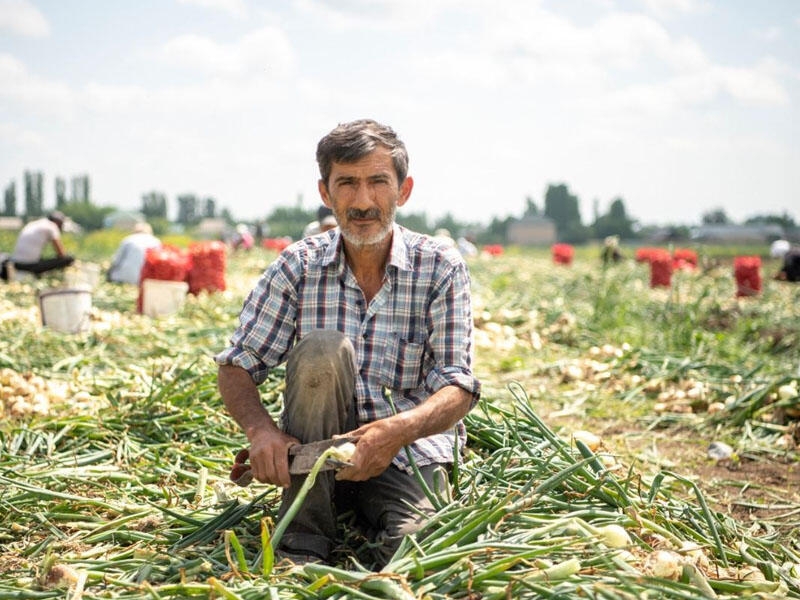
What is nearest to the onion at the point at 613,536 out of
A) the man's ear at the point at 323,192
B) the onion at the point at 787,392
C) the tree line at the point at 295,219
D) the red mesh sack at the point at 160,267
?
the man's ear at the point at 323,192

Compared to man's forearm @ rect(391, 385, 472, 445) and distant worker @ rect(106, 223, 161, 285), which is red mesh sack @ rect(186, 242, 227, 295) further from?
man's forearm @ rect(391, 385, 472, 445)

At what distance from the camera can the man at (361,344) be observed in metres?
2.22

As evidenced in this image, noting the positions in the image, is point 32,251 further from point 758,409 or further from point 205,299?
point 758,409

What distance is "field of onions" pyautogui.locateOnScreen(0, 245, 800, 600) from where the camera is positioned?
5.95 ft

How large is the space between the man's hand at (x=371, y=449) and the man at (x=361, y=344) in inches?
2.7

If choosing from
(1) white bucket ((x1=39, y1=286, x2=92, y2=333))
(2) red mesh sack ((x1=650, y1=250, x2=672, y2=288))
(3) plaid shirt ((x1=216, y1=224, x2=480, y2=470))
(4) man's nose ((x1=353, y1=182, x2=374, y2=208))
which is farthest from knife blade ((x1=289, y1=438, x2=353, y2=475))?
(2) red mesh sack ((x1=650, y1=250, x2=672, y2=288))

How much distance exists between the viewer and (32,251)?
10430 millimetres

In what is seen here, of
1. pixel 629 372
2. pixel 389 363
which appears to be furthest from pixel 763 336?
pixel 389 363

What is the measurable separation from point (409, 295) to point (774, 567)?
4.22ft

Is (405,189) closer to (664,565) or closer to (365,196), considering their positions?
(365,196)

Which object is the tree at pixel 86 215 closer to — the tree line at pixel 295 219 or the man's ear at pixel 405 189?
the tree line at pixel 295 219

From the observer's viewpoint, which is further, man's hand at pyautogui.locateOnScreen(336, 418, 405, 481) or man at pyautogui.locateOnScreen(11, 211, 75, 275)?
man at pyautogui.locateOnScreen(11, 211, 75, 275)

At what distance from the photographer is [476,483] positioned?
233 cm

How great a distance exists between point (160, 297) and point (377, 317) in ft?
18.3
